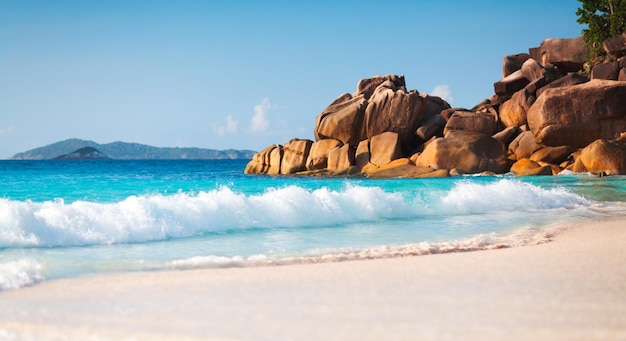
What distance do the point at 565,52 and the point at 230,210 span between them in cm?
3400

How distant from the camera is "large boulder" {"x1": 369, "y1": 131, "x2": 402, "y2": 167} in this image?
33.4 meters

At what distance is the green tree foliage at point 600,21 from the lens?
127 ft

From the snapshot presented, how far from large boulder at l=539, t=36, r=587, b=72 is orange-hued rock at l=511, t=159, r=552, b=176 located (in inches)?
469

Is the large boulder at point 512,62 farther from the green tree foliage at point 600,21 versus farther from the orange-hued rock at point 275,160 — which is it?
the orange-hued rock at point 275,160

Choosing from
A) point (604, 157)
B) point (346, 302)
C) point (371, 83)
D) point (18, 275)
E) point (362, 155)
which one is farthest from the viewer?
point (371, 83)

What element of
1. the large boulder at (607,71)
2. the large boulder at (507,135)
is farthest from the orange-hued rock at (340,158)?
the large boulder at (607,71)

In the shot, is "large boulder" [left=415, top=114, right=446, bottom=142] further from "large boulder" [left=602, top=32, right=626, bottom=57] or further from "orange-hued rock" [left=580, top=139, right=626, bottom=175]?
"large boulder" [left=602, top=32, right=626, bottom=57]

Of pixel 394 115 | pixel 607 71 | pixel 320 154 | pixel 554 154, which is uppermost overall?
pixel 607 71

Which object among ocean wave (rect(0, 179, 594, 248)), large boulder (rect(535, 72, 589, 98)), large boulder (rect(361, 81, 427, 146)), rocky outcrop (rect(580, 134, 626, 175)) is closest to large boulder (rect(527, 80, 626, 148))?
rocky outcrop (rect(580, 134, 626, 175))

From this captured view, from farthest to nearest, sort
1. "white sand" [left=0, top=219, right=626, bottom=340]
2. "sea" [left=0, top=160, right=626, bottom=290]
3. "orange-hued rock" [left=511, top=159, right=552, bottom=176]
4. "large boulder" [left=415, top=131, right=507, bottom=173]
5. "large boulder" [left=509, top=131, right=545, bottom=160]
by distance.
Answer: "large boulder" [left=509, top=131, right=545, bottom=160]
"large boulder" [left=415, top=131, right=507, bottom=173]
"orange-hued rock" [left=511, top=159, right=552, bottom=176]
"sea" [left=0, top=160, right=626, bottom=290]
"white sand" [left=0, top=219, right=626, bottom=340]

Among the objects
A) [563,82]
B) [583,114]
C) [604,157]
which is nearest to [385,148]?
[583,114]

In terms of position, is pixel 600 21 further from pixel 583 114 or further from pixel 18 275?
pixel 18 275

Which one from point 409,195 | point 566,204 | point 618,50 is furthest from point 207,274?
point 618,50

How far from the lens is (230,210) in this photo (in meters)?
12.9
